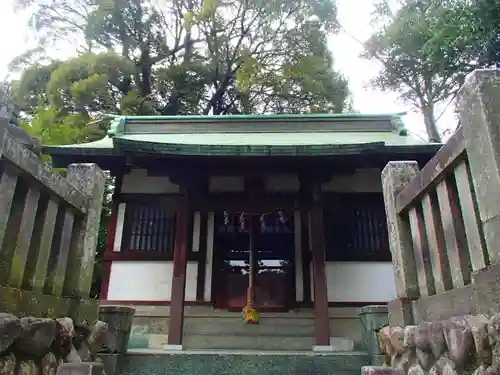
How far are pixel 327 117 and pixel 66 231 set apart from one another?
6805mm

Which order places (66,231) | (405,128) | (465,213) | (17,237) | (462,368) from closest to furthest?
(462,368) < (465,213) < (17,237) < (66,231) < (405,128)

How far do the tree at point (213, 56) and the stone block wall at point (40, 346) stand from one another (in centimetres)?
1279

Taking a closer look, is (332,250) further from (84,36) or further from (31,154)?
(84,36)

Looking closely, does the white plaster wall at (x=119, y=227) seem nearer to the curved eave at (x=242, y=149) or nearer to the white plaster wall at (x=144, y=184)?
the white plaster wall at (x=144, y=184)

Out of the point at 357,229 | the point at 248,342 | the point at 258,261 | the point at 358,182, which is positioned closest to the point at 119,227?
the point at 258,261

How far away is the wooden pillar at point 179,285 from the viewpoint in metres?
5.58

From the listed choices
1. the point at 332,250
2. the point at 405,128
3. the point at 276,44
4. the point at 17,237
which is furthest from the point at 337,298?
the point at 276,44

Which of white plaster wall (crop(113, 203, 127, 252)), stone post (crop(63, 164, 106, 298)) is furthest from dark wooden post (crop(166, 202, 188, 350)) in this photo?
stone post (crop(63, 164, 106, 298))

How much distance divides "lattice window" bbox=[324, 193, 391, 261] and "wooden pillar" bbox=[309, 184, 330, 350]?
0.61 m

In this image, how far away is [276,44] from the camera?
15938 millimetres

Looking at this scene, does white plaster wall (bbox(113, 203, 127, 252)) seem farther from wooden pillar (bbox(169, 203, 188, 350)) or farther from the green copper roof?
wooden pillar (bbox(169, 203, 188, 350))

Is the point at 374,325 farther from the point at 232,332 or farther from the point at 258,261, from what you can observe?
the point at 258,261

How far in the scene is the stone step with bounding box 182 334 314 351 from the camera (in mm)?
5879

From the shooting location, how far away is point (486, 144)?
1.77 meters
